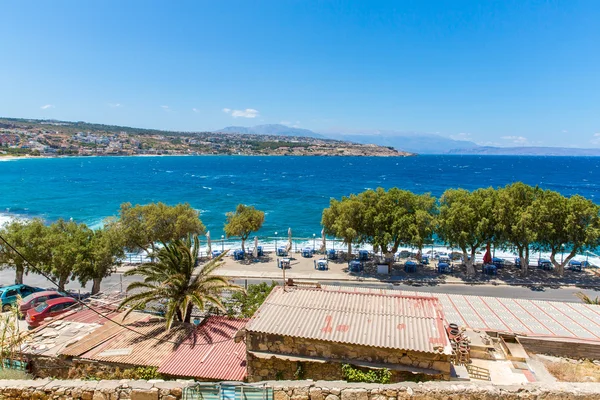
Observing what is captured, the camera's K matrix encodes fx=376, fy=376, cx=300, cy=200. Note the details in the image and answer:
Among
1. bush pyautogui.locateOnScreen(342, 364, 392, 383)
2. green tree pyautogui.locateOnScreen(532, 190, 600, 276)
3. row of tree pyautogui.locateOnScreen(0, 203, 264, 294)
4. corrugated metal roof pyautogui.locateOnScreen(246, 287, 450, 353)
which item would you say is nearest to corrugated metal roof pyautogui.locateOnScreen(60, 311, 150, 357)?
row of tree pyautogui.locateOnScreen(0, 203, 264, 294)

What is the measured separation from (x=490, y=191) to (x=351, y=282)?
562 inches

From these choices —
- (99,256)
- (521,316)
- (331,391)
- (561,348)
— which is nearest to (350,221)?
(521,316)

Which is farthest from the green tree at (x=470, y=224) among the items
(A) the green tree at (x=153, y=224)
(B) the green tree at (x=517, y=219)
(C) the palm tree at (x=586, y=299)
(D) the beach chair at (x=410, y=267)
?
(A) the green tree at (x=153, y=224)

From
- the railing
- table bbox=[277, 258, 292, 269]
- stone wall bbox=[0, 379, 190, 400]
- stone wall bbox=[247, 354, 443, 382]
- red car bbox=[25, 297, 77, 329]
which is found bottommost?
table bbox=[277, 258, 292, 269]

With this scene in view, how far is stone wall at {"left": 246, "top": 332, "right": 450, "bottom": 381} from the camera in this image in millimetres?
9195

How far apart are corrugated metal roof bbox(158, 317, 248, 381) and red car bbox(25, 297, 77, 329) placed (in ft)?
27.0

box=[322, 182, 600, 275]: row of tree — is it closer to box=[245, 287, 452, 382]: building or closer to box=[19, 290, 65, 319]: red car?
box=[245, 287, 452, 382]: building

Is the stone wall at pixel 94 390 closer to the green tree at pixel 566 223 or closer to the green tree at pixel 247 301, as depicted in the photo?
the green tree at pixel 247 301

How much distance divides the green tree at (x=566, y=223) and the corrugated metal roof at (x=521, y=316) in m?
12.1

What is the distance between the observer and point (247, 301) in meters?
17.0

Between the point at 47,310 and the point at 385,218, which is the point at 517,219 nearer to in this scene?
the point at 385,218

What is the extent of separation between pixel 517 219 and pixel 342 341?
79.1ft

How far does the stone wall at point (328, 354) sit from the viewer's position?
9.20 m

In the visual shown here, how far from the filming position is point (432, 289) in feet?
83.9
